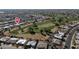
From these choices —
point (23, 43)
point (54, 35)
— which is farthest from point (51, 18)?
point (23, 43)

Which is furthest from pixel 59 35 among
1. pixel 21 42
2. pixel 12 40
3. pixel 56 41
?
pixel 12 40

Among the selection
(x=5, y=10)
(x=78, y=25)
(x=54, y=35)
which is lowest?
(x=54, y=35)

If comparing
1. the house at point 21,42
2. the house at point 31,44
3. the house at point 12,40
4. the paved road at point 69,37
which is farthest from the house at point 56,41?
the house at point 12,40

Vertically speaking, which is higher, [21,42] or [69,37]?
[69,37]

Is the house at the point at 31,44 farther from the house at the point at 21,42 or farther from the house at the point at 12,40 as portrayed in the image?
the house at the point at 12,40

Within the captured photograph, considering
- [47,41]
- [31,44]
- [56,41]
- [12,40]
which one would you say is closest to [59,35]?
[56,41]

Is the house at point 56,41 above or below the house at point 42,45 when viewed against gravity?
above

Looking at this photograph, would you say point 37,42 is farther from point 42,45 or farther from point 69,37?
point 69,37

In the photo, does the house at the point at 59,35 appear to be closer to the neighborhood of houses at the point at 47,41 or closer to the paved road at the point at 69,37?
the neighborhood of houses at the point at 47,41

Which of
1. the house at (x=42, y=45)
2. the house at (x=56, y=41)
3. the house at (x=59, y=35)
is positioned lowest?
the house at (x=42, y=45)
